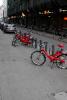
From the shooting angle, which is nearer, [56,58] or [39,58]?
[56,58]

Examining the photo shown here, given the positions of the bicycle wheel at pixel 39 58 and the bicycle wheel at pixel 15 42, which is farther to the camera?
the bicycle wheel at pixel 15 42

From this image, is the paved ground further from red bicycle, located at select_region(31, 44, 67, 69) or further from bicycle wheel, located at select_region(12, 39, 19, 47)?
bicycle wheel, located at select_region(12, 39, 19, 47)

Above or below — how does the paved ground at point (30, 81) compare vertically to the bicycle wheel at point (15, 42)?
above

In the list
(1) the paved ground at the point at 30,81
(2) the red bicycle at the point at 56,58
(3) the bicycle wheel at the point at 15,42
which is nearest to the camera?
(1) the paved ground at the point at 30,81

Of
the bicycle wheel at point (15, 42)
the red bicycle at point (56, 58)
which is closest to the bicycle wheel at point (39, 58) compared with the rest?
the red bicycle at point (56, 58)

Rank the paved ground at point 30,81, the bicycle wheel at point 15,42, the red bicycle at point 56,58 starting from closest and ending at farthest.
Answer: the paved ground at point 30,81 < the red bicycle at point 56,58 < the bicycle wheel at point 15,42

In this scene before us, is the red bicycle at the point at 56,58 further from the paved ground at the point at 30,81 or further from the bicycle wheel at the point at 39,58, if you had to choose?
the paved ground at the point at 30,81

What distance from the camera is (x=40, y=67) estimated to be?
1387 centimetres

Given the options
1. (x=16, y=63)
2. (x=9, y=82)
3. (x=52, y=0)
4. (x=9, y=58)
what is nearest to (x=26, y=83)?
(x=9, y=82)

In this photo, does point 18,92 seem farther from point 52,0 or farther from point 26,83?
point 52,0

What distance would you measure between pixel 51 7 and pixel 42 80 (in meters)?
38.5

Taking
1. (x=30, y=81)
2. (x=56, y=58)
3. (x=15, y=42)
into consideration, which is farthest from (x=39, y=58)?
(x=15, y=42)

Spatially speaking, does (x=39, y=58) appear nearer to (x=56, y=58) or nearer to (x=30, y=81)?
(x=56, y=58)

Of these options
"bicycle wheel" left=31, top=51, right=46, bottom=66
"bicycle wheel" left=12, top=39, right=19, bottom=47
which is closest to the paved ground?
"bicycle wheel" left=31, top=51, right=46, bottom=66
